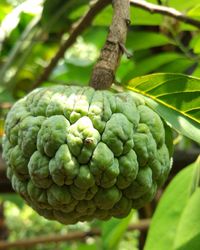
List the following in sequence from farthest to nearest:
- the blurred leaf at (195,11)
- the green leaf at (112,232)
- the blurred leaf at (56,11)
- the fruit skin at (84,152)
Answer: the blurred leaf at (56,11) → the green leaf at (112,232) → the blurred leaf at (195,11) → the fruit skin at (84,152)

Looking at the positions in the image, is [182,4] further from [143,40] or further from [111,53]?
[111,53]

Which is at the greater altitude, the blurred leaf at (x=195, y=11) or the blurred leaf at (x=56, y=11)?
the blurred leaf at (x=195, y=11)

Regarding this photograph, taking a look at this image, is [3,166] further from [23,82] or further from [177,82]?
[177,82]

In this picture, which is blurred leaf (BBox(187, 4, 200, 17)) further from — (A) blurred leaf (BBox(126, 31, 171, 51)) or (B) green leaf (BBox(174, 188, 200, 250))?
(B) green leaf (BBox(174, 188, 200, 250))

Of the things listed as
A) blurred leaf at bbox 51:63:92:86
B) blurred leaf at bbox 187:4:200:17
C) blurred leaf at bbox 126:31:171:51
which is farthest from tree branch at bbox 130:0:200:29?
blurred leaf at bbox 51:63:92:86

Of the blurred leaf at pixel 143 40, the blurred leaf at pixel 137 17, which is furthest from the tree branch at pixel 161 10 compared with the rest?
the blurred leaf at pixel 143 40

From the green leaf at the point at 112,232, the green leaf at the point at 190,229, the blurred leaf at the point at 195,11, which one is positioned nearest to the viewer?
the green leaf at the point at 190,229

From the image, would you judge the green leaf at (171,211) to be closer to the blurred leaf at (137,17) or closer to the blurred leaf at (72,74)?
the blurred leaf at (137,17)
